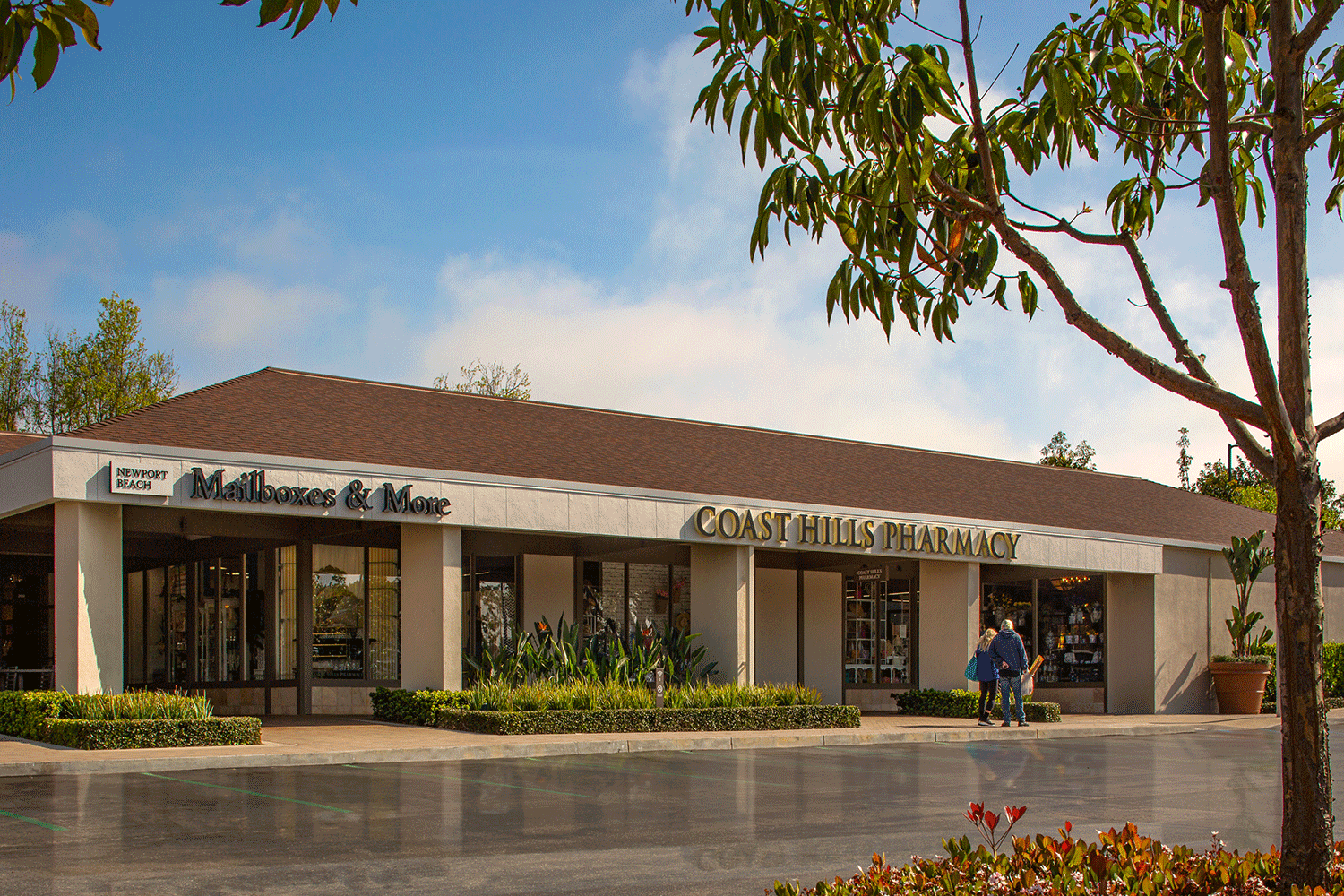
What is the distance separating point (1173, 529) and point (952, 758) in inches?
681

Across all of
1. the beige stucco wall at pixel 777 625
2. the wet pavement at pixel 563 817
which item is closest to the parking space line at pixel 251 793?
the wet pavement at pixel 563 817

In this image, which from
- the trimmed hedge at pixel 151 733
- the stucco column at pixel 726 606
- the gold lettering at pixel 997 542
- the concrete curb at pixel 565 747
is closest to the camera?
the concrete curb at pixel 565 747

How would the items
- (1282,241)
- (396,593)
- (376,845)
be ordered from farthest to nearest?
(396,593) → (376,845) → (1282,241)

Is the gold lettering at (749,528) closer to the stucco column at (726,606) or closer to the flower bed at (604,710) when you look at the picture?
the stucco column at (726,606)

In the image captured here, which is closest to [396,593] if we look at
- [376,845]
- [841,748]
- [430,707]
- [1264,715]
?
[430,707]

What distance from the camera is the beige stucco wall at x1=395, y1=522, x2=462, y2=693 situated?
21.2 metres

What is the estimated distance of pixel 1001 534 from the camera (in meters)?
27.4

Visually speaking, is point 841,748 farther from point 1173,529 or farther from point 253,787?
point 1173,529

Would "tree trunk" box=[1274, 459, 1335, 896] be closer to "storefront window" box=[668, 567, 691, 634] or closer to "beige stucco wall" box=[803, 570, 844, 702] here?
"storefront window" box=[668, 567, 691, 634]

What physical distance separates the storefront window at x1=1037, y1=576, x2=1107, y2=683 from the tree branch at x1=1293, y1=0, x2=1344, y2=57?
25.9 m

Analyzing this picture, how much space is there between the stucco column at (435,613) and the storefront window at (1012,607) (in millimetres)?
14857

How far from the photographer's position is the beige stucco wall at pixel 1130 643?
29.1 meters

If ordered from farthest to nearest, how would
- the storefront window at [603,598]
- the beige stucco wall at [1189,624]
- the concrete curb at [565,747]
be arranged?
the beige stucco wall at [1189,624] → the storefront window at [603,598] → the concrete curb at [565,747]

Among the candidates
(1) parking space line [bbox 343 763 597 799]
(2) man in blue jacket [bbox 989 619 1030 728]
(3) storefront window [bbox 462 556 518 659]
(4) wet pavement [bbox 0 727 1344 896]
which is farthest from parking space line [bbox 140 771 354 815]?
(2) man in blue jacket [bbox 989 619 1030 728]
